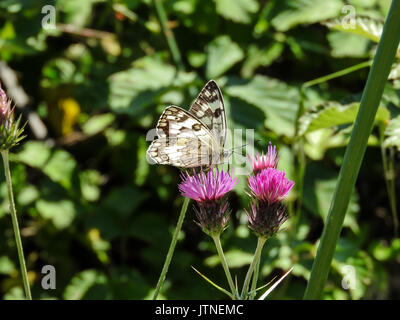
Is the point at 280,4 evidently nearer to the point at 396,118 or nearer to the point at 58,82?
the point at 396,118

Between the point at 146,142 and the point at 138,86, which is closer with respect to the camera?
the point at 138,86

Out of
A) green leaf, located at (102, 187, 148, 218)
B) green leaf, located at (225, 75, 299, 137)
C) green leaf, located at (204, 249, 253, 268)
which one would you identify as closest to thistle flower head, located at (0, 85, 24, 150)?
green leaf, located at (225, 75, 299, 137)

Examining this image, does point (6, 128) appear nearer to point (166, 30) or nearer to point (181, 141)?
point (181, 141)

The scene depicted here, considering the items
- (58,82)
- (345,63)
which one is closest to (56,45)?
(58,82)

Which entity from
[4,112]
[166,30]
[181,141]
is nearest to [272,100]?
[166,30]
